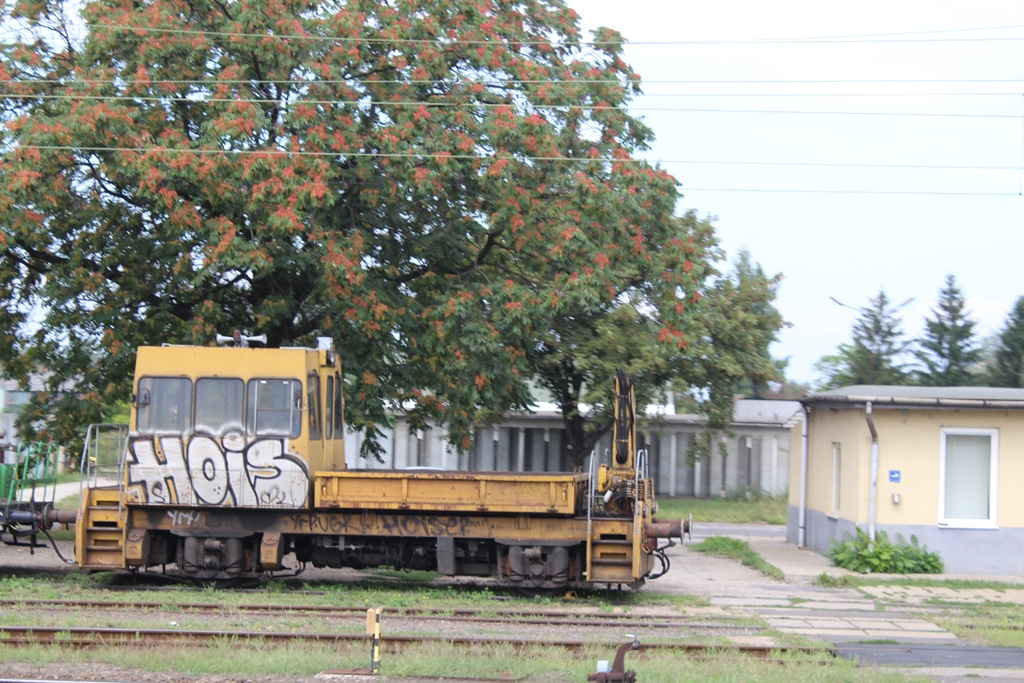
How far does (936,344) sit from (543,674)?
36217mm

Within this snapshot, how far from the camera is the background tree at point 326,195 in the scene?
52.1 feet

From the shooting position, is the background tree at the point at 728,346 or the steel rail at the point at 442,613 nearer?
the steel rail at the point at 442,613

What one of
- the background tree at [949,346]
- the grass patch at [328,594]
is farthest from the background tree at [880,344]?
the grass patch at [328,594]

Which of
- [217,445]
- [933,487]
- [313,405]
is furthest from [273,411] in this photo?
[933,487]

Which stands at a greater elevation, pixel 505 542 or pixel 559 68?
pixel 559 68

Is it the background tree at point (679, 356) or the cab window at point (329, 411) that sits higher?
the background tree at point (679, 356)

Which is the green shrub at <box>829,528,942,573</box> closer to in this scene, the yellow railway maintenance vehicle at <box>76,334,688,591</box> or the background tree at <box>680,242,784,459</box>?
the yellow railway maintenance vehicle at <box>76,334,688,591</box>

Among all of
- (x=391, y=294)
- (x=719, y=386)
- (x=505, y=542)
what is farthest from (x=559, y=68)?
(x=719, y=386)

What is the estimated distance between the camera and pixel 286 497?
560 inches

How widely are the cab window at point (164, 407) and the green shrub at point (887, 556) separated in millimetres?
11279

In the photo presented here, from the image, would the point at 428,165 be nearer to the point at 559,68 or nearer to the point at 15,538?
the point at 559,68

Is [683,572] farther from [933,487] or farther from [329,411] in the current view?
[329,411]

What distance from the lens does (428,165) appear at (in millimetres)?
16359

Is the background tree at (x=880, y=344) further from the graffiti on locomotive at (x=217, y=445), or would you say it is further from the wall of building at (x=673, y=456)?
the graffiti on locomotive at (x=217, y=445)
